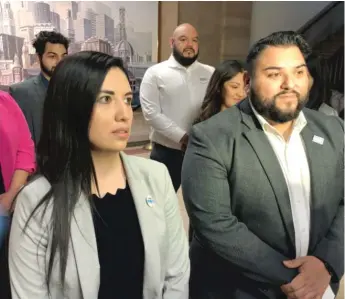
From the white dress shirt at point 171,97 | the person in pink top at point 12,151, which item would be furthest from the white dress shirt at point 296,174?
the white dress shirt at point 171,97

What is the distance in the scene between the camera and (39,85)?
8.04 feet

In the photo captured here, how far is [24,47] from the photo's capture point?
394cm

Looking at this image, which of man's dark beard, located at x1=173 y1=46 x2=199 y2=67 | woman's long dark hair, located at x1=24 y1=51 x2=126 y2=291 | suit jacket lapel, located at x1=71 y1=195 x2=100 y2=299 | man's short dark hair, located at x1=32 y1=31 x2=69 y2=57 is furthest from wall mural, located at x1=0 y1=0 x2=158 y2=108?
suit jacket lapel, located at x1=71 y1=195 x2=100 y2=299

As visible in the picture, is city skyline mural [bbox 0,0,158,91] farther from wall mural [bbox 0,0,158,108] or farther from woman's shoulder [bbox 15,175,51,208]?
woman's shoulder [bbox 15,175,51,208]

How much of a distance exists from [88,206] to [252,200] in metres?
0.53

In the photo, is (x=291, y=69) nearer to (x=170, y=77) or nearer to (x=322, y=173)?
(x=322, y=173)

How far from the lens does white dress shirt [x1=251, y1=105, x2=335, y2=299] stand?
1.29 meters

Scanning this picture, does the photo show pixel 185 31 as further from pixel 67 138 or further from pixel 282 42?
pixel 67 138

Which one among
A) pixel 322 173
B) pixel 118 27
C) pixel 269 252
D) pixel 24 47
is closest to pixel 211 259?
pixel 269 252

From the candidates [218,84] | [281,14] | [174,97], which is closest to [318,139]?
[218,84]

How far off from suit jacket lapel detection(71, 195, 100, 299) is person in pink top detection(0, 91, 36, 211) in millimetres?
642

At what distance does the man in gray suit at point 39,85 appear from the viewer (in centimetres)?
235

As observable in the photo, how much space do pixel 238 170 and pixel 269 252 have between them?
11.4 inches

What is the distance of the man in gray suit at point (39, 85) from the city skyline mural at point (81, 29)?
2.90ft
